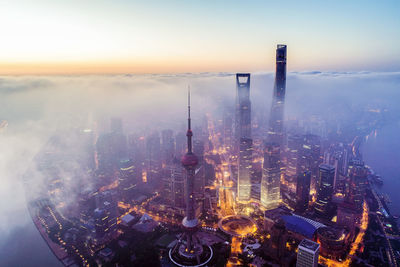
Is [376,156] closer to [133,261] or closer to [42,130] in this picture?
[133,261]

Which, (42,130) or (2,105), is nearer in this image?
(2,105)

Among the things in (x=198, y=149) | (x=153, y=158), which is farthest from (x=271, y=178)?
(x=153, y=158)

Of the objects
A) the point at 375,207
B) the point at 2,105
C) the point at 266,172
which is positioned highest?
the point at 2,105

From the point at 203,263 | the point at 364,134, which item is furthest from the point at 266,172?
the point at 364,134

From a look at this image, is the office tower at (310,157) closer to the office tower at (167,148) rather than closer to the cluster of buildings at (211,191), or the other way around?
the cluster of buildings at (211,191)

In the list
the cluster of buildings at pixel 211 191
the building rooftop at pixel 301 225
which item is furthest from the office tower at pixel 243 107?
the building rooftop at pixel 301 225

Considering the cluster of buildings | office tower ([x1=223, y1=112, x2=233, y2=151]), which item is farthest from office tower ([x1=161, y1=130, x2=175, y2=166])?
office tower ([x1=223, y1=112, x2=233, y2=151])

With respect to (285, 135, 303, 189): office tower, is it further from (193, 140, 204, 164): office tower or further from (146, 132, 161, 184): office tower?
(146, 132, 161, 184): office tower
